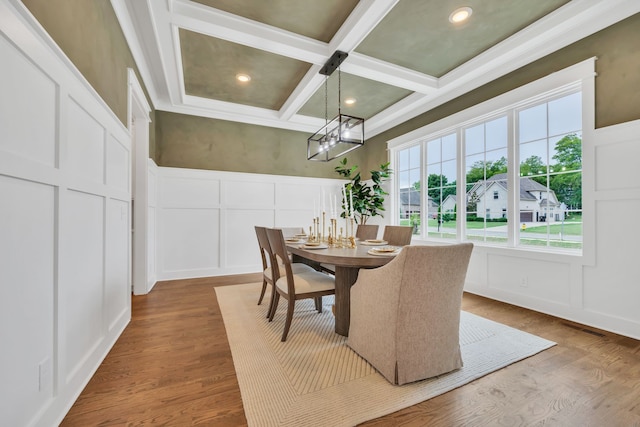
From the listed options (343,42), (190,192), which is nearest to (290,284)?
(343,42)

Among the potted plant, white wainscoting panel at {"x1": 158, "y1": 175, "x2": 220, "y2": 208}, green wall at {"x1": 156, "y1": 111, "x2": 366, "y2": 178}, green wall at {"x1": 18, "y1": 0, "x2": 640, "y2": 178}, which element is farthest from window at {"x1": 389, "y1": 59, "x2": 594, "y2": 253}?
white wainscoting panel at {"x1": 158, "y1": 175, "x2": 220, "y2": 208}

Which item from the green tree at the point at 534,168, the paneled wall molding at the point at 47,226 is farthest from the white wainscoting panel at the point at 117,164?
the green tree at the point at 534,168

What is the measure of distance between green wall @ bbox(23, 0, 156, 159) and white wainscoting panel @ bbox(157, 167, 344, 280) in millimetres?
1978

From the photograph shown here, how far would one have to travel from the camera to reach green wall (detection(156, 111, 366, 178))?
4215 millimetres

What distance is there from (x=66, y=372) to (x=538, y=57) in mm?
4578

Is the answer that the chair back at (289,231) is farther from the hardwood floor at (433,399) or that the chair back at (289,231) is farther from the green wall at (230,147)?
the green wall at (230,147)

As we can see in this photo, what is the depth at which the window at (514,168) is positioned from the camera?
8.66 feet

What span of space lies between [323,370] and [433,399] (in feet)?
2.11

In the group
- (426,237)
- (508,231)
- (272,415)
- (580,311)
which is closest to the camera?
(272,415)

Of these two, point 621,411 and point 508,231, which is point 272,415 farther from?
point 508,231

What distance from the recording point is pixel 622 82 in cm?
225

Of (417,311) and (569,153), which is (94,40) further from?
(569,153)

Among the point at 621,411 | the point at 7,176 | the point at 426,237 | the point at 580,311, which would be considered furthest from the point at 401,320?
the point at 426,237

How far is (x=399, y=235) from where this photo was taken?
3070mm
